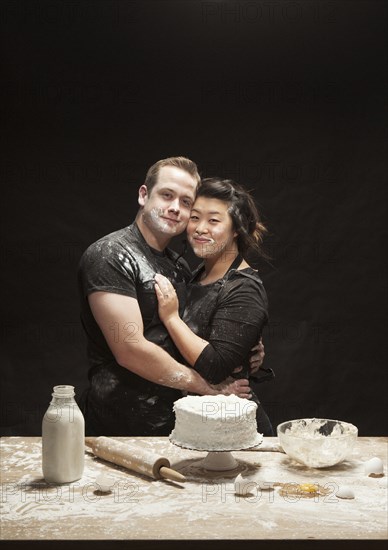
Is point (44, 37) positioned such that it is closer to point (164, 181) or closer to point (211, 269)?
point (164, 181)

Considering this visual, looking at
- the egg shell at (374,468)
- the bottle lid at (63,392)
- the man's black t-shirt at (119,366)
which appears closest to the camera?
the bottle lid at (63,392)

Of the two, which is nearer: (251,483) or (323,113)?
(251,483)

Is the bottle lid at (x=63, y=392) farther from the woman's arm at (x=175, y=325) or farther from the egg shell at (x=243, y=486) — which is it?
the woman's arm at (x=175, y=325)

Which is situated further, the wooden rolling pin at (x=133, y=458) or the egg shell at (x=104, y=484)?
the wooden rolling pin at (x=133, y=458)

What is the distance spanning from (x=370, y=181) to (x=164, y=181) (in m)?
1.37

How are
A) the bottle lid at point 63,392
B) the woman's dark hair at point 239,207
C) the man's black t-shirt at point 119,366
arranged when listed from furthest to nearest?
1. the woman's dark hair at point 239,207
2. the man's black t-shirt at point 119,366
3. the bottle lid at point 63,392

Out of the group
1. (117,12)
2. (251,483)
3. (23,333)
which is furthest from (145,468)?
(117,12)

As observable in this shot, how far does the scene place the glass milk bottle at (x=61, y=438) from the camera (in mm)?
2465

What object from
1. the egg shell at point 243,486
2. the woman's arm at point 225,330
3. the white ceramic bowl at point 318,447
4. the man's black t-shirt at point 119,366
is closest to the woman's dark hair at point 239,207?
the woman's arm at point 225,330

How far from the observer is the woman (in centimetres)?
341

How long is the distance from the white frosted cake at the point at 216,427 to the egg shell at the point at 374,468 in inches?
14.5

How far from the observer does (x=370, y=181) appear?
4.46m

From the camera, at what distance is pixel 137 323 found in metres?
3.43

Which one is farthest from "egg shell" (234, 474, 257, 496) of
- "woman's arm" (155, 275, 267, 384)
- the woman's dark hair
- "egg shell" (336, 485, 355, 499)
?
the woman's dark hair
